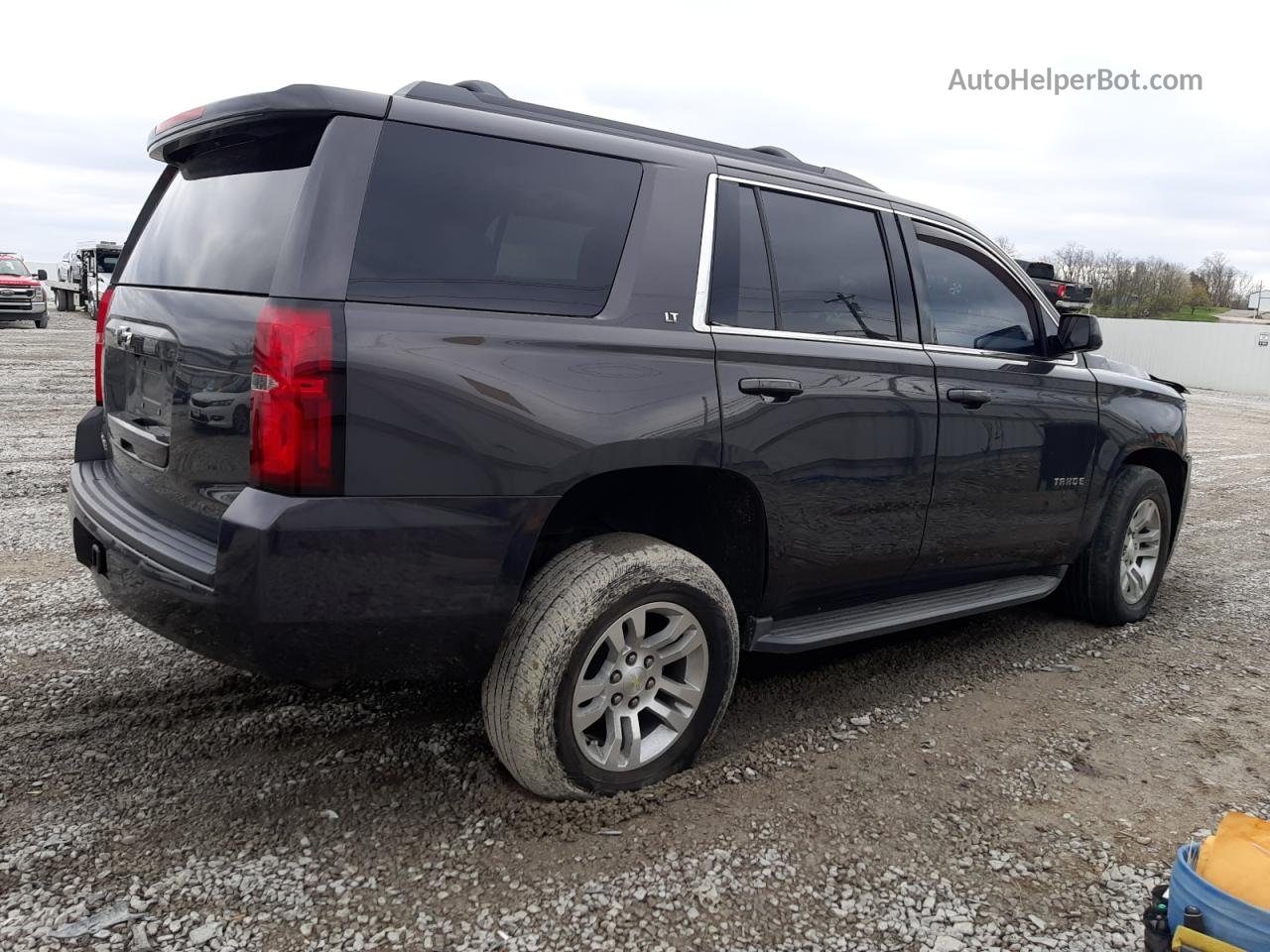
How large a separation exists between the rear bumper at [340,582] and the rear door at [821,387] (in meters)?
0.85

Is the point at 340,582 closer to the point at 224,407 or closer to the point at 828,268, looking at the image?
the point at 224,407

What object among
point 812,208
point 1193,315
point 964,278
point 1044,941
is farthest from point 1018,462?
point 1193,315

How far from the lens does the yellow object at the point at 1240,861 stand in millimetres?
2029

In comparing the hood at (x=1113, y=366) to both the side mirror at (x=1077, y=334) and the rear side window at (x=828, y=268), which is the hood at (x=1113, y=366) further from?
the rear side window at (x=828, y=268)

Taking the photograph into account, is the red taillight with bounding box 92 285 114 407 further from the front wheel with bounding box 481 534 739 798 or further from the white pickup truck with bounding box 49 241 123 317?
the white pickup truck with bounding box 49 241 123 317

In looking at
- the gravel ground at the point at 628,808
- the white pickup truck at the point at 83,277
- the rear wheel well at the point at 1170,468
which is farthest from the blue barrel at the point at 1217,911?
the white pickup truck at the point at 83,277

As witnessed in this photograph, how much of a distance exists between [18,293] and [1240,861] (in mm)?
31228

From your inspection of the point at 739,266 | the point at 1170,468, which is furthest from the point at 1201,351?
the point at 739,266

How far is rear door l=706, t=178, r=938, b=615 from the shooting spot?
3094 mm

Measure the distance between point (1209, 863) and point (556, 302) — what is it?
204cm

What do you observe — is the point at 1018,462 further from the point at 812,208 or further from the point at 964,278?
the point at 812,208

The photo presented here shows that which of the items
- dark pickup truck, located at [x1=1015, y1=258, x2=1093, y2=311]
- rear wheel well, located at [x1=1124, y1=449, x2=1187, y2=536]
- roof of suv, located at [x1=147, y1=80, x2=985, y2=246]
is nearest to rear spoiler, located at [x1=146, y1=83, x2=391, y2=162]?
roof of suv, located at [x1=147, y1=80, x2=985, y2=246]

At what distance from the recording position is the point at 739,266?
10.4 ft

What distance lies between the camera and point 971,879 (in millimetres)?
2645
